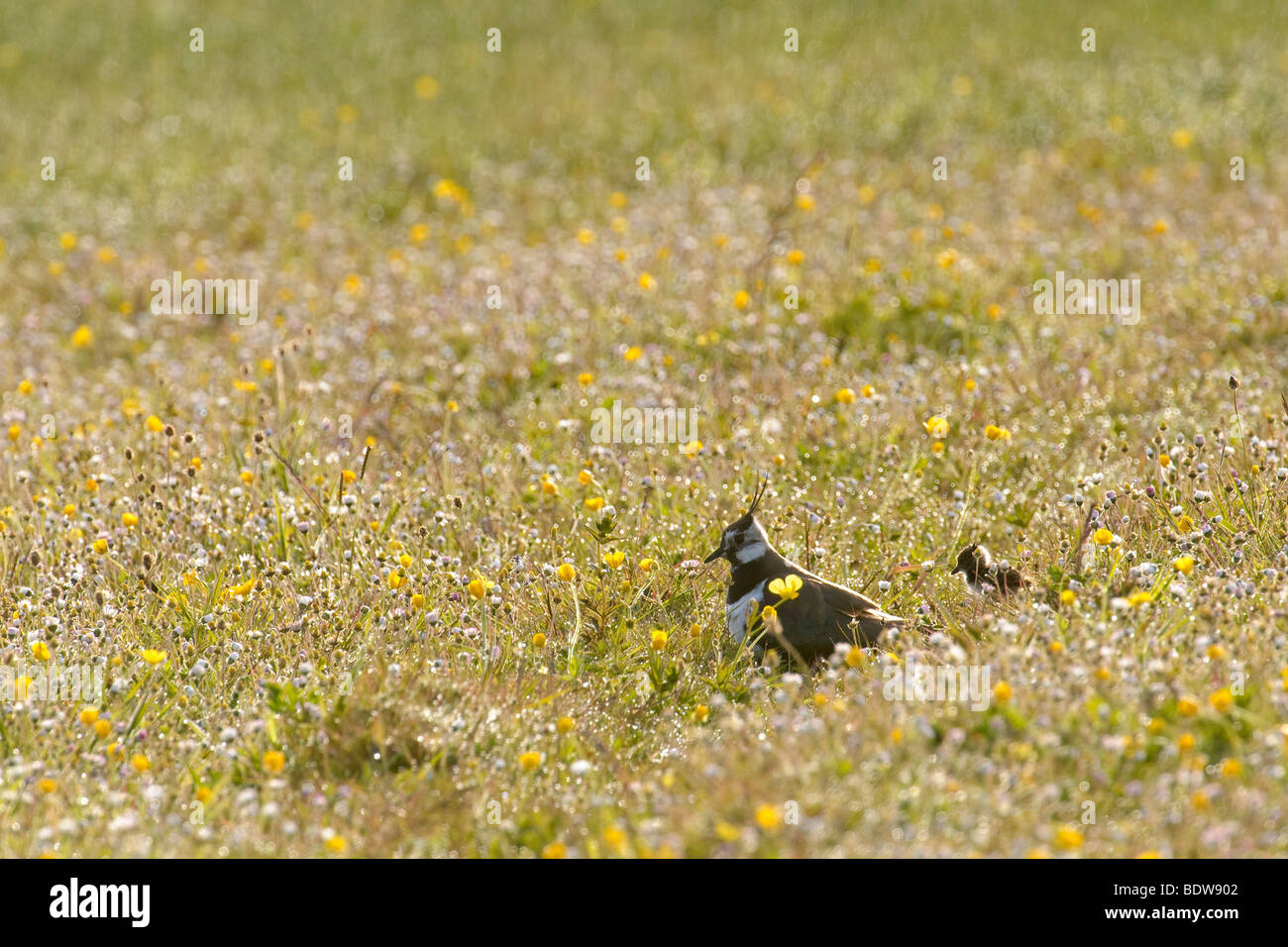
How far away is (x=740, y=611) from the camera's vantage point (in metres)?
4.68

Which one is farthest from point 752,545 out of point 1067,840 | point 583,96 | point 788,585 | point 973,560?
point 583,96

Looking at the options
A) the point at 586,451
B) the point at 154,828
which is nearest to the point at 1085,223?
the point at 586,451

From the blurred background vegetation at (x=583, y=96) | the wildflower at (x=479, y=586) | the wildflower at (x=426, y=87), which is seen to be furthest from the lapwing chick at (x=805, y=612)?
the wildflower at (x=426, y=87)

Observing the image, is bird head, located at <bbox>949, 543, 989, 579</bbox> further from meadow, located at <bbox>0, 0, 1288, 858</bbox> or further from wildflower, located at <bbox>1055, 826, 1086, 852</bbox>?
wildflower, located at <bbox>1055, 826, 1086, 852</bbox>

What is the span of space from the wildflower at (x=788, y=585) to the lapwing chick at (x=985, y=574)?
81 cm

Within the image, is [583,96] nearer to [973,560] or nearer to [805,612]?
[973,560]

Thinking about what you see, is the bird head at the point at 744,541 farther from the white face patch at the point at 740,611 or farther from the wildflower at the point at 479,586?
the wildflower at the point at 479,586

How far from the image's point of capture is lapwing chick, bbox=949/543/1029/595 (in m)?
4.65

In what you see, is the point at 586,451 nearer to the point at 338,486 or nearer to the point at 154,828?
the point at 338,486

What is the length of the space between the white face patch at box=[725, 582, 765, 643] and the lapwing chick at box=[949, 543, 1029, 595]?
0.85m

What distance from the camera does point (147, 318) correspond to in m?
9.12

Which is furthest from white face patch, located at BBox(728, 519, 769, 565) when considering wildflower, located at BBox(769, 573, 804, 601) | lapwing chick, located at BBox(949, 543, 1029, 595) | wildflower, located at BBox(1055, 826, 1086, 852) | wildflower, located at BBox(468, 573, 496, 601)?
wildflower, located at BBox(1055, 826, 1086, 852)

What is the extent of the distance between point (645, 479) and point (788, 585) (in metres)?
1.59
